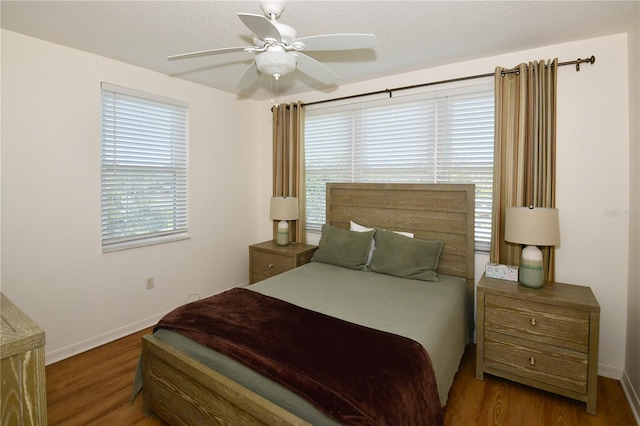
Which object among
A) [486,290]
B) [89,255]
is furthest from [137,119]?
[486,290]

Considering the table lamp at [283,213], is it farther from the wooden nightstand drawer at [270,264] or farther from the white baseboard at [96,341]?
the white baseboard at [96,341]

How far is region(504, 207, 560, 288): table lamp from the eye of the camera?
2.20 meters

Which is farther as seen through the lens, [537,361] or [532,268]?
[532,268]

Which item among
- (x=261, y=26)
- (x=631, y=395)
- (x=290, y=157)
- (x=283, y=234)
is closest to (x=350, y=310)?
(x=261, y=26)

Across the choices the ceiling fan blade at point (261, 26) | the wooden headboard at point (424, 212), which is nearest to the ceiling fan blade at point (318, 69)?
the ceiling fan blade at point (261, 26)

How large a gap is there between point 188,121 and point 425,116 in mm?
2407

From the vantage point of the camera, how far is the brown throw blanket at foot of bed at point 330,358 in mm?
1286

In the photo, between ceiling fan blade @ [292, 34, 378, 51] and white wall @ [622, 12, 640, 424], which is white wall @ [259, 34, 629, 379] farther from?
ceiling fan blade @ [292, 34, 378, 51]

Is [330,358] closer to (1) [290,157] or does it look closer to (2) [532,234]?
(2) [532,234]

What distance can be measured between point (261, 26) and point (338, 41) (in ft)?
1.38

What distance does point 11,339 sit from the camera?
0.80 metres

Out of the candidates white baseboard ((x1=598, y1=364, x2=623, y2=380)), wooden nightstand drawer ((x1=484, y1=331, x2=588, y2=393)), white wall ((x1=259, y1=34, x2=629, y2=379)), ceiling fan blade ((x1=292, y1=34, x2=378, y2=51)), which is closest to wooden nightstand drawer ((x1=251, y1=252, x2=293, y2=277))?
wooden nightstand drawer ((x1=484, y1=331, x2=588, y2=393))

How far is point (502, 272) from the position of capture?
2.47 metres

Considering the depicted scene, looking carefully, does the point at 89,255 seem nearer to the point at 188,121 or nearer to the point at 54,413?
the point at 54,413
